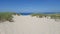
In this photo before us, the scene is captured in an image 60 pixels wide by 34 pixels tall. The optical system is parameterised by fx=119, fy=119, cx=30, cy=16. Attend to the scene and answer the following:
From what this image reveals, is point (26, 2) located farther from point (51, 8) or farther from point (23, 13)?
point (51, 8)

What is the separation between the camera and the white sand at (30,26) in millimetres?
1772

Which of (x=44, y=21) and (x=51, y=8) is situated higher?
(x=51, y=8)

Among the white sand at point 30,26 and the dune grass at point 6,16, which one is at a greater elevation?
the dune grass at point 6,16

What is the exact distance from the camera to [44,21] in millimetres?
1833

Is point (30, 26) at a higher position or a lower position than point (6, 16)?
lower

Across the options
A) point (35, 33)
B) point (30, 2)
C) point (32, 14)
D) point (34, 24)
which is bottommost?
point (35, 33)

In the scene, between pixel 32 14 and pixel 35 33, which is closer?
pixel 35 33

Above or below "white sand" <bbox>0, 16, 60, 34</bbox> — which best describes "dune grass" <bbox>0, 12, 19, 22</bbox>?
above

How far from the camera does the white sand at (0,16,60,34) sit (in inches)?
69.8

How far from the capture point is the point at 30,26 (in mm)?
1797

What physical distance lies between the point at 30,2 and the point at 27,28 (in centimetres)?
40

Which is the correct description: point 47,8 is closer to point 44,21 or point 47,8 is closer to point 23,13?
point 44,21

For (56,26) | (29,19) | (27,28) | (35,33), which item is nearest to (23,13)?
(29,19)

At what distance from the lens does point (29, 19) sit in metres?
1.84
